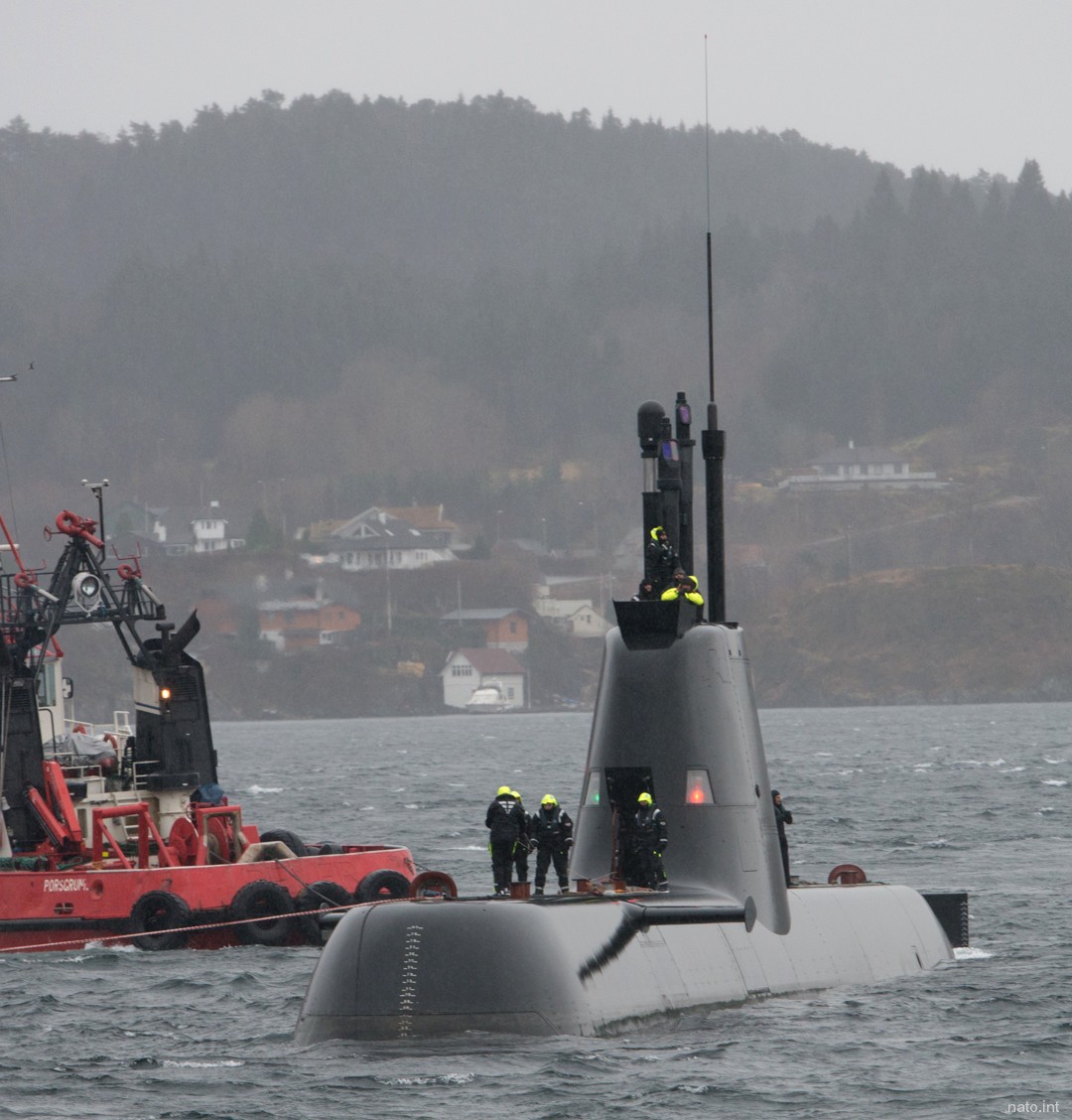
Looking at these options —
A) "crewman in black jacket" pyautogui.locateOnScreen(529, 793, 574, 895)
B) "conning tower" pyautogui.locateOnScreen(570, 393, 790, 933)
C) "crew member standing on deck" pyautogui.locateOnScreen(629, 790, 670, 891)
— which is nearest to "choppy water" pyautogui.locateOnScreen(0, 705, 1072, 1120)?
"conning tower" pyautogui.locateOnScreen(570, 393, 790, 933)

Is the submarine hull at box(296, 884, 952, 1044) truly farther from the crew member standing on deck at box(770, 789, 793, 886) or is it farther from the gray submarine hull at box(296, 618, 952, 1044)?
the crew member standing on deck at box(770, 789, 793, 886)

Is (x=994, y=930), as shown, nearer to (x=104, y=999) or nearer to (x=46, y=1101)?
(x=104, y=999)

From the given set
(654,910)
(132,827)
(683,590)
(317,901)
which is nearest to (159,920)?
(317,901)

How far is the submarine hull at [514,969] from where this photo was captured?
2022cm

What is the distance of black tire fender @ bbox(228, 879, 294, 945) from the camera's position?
116ft

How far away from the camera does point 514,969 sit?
20.2 metres

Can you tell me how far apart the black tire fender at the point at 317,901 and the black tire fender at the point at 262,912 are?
Result: 283 millimetres

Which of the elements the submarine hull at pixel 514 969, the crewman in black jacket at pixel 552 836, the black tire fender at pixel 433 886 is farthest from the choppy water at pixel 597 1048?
the crewman in black jacket at pixel 552 836

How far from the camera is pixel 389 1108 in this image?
18.8m

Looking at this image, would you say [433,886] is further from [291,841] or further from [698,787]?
[291,841]

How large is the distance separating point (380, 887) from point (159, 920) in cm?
368

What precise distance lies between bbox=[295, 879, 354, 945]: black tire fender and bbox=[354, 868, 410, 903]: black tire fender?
10.9 inches

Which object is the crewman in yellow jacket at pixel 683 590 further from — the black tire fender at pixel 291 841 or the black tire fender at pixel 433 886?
the black tire fender at pixel 291 841

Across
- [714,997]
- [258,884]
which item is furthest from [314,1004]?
[258,884]
